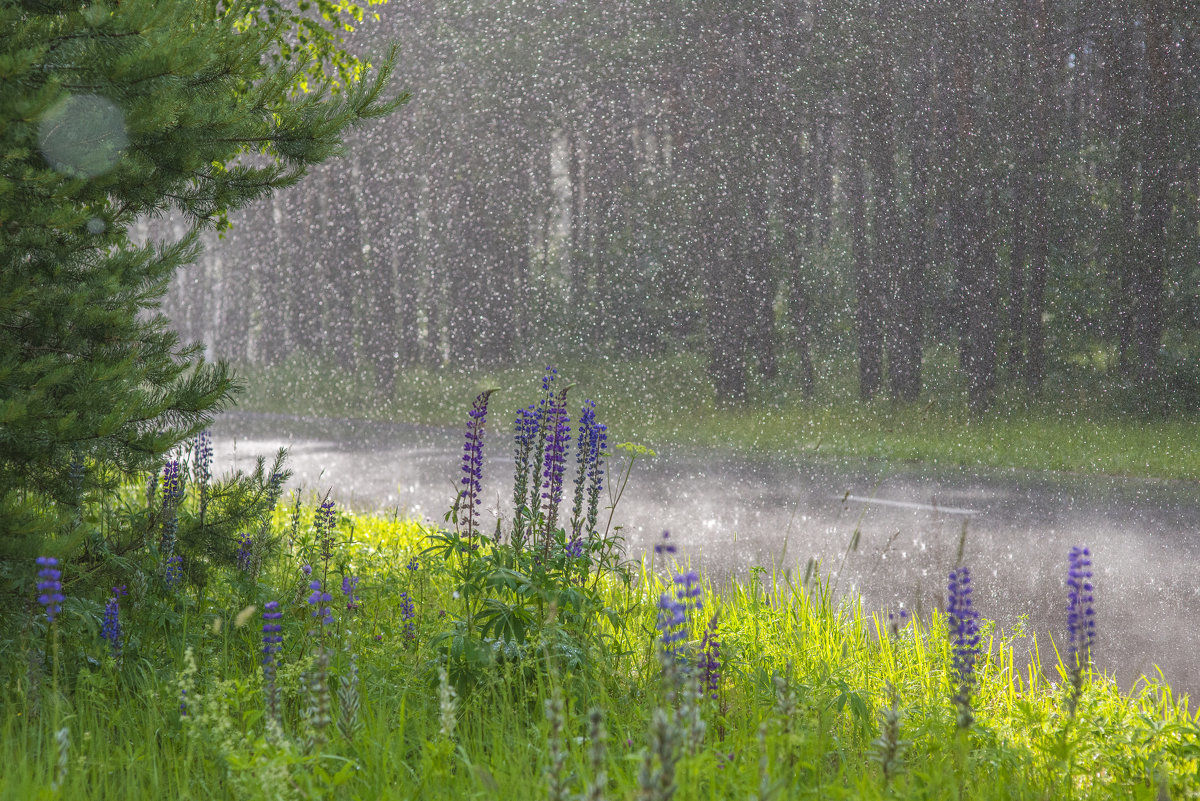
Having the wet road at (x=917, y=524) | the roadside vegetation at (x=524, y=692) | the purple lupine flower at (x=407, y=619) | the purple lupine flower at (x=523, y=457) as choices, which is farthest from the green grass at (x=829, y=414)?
the purple lupine flower at (x=407, y=619)

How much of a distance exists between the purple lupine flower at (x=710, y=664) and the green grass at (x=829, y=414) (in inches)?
152

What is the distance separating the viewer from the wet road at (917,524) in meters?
5.16

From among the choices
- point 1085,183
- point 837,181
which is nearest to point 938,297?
point 1085,183

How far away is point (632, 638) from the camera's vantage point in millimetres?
3955

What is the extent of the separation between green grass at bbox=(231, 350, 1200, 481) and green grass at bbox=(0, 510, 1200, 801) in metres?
3.30

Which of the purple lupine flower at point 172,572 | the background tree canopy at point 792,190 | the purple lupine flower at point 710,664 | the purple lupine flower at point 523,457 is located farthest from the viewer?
the background tree canopy at point 792,190

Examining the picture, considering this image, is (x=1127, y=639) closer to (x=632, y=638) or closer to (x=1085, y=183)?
(x=632, y=638)

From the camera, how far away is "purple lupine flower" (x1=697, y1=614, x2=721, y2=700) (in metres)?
2.89

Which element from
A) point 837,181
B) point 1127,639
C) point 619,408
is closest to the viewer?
point 1127,639

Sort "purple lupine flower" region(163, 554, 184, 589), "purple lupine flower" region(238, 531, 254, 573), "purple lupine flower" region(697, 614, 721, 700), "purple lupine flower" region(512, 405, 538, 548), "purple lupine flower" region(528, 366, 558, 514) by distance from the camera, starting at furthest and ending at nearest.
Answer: "purple lupine flower" region(238, 531, 254, 573), "purple lupine flower" region(163, 554, 184, 589), "purple lupine flower" region(528, 366, 558, 514), "purple lupine flower" region(512, 405, 538, 548), "purple lupine flower" region(697, 614, 721, 700)

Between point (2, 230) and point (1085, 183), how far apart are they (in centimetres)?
1908

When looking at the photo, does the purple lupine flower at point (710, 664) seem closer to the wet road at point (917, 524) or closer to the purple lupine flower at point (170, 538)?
the wet road at point (917, 524)

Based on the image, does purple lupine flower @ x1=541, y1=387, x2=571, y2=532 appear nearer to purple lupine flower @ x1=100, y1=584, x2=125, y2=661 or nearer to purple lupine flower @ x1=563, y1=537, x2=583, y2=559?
purple lupine flower @ x1=563, y1=537, x2=583, y2=559

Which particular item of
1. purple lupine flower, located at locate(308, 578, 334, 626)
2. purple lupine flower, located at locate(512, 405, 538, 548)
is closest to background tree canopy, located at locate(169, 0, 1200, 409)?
purple lupine flower, located at locate(512, 405, 538, 548)
